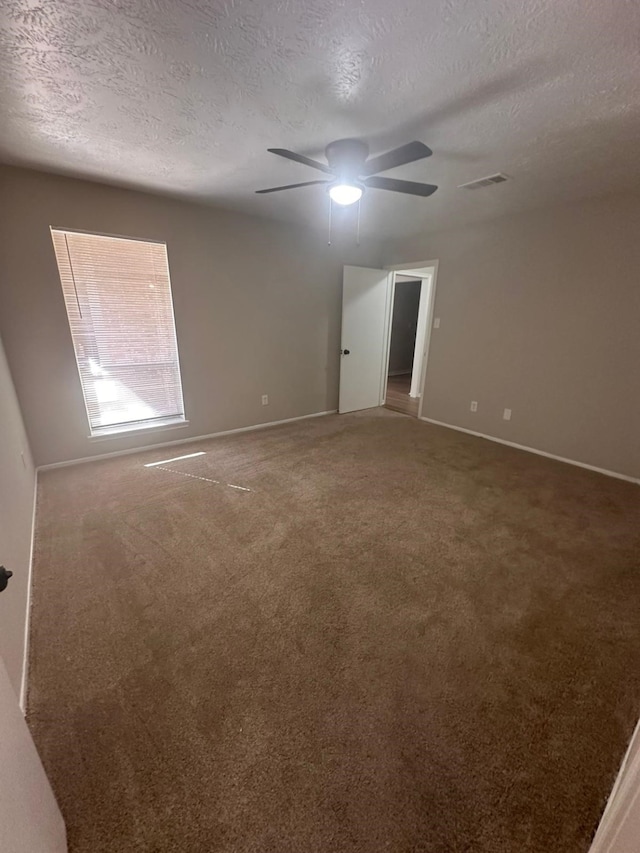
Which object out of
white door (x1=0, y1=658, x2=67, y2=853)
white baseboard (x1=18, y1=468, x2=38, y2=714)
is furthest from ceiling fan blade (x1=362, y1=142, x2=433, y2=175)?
white baseboard (x1=18, y1=468, x2=38, y2=714)

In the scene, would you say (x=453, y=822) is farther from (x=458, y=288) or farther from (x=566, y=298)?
(x=458, y=288)

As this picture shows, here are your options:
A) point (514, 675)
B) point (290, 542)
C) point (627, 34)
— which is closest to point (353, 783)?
point (514, 675)

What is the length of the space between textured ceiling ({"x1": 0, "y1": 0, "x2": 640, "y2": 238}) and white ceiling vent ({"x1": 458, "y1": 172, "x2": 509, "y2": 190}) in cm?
9

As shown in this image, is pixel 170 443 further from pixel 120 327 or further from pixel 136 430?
pixel 120 327

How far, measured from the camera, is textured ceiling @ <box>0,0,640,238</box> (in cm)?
123

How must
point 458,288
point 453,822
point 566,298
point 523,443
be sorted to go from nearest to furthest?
point 453,822, point 566,298, point 523,443, point 458,288

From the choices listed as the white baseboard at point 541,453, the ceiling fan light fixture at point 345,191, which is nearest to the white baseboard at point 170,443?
the white baseboard at point 541,453

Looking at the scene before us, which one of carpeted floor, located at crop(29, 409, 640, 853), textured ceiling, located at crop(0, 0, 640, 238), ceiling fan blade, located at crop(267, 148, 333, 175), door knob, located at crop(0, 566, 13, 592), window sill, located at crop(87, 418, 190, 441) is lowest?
carpeted floor, located at crop(29, 409, 640, 853)

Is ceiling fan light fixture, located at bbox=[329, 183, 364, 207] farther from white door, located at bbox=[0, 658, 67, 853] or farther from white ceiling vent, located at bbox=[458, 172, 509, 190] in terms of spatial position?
white door, located at bbox=[0, 658, 67, 853]

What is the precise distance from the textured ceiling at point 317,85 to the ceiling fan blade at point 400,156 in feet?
0.63

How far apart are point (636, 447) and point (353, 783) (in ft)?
11.4

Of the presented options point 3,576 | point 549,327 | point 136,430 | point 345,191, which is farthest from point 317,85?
point 136,430

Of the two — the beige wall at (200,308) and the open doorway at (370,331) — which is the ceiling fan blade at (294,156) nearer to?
the beige wall at (200,308)

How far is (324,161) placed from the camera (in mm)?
2439
